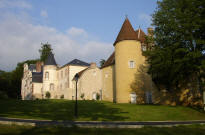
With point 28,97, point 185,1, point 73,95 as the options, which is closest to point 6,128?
point 185,1

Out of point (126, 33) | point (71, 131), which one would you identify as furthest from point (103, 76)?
point (71, 131)

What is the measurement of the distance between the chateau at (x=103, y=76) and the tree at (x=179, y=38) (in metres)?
3.06

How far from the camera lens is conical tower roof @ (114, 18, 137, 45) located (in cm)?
3067

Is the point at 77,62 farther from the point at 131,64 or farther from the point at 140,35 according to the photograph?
the point at 131,64

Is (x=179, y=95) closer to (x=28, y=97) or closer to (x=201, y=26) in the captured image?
(x=201, y=26)

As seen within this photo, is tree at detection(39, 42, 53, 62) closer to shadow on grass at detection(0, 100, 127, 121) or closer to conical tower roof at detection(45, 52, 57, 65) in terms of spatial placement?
conical tower roof at detection(45, 52, 57, 65)

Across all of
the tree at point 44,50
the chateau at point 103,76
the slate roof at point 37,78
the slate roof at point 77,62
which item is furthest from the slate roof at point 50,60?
the tree at point 44,50

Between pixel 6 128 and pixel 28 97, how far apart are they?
154ft

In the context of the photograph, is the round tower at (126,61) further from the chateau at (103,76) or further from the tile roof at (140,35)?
the tile roof at (140,35)

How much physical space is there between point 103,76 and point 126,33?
1025 centimetres

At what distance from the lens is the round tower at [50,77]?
5166 cm

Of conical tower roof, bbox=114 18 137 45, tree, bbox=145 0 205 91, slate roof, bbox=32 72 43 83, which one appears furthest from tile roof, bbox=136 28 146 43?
slate roof, bbox=32 72 43 83

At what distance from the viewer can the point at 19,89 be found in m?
61.9

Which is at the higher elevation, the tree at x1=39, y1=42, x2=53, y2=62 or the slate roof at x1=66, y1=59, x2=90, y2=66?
the tree at x1=39, y1=42, x2=53, y2=62
